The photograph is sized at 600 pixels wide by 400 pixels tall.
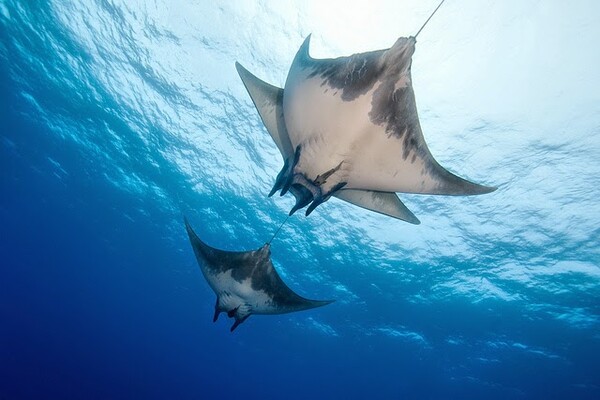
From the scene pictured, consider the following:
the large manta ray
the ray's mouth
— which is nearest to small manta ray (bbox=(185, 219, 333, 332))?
the ray's mouth

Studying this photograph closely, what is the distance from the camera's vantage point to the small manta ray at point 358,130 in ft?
12.5

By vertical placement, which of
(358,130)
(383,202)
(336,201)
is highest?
(336,201)

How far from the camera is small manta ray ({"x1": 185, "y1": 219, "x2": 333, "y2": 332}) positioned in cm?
591

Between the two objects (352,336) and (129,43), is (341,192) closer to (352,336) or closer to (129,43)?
(129,43)

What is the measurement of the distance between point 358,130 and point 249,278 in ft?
10.7

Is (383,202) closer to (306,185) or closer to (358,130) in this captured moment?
(306,185)

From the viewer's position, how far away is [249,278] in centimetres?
602

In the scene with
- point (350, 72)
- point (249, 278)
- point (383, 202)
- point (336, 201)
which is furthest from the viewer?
point (336, 201)

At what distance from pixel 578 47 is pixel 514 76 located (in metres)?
1.35

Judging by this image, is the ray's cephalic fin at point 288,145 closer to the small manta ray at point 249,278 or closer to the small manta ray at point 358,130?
the small manta ray at point 358,130

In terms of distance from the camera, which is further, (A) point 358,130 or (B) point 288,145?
(B) point 288,145

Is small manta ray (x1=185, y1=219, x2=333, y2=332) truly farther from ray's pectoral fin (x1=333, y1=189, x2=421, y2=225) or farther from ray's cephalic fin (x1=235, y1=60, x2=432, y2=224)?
ray's pectoral fin (x1=333, y1=189, x2=421, y2=225)

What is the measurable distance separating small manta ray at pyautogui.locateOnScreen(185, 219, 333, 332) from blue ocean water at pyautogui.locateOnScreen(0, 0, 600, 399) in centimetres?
688

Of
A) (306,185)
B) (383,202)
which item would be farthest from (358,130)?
(383,202)
